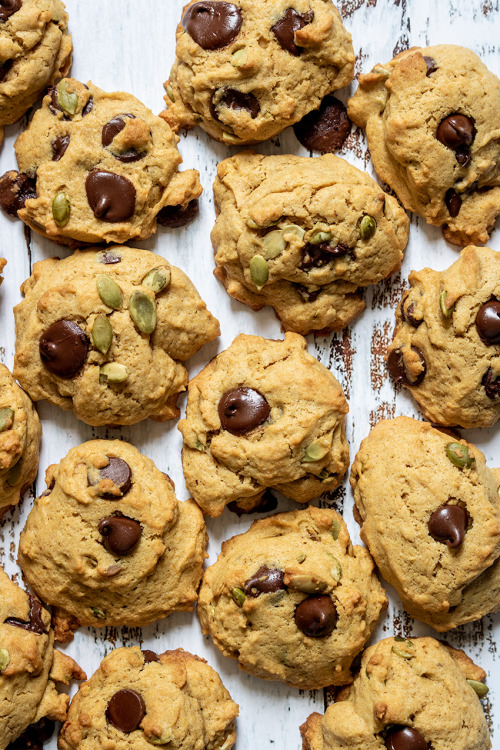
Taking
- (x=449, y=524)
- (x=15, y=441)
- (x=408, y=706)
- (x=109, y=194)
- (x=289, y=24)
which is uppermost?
(x=289, y=24)

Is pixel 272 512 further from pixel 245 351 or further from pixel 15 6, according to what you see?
pixel 15 6

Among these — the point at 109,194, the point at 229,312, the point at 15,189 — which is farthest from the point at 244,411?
the point at 15,189

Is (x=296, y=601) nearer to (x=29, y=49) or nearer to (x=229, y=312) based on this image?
(x=229, y=312)

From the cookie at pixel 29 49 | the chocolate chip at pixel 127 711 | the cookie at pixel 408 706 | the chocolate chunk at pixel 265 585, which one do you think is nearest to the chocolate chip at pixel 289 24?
the cookie at pixel 29 49

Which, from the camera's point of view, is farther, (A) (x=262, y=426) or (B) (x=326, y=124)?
(B) (x=326, y=124)

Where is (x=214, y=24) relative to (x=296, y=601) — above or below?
above

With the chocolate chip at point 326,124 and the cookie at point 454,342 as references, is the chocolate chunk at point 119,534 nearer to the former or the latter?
the cookie at point 454,342
